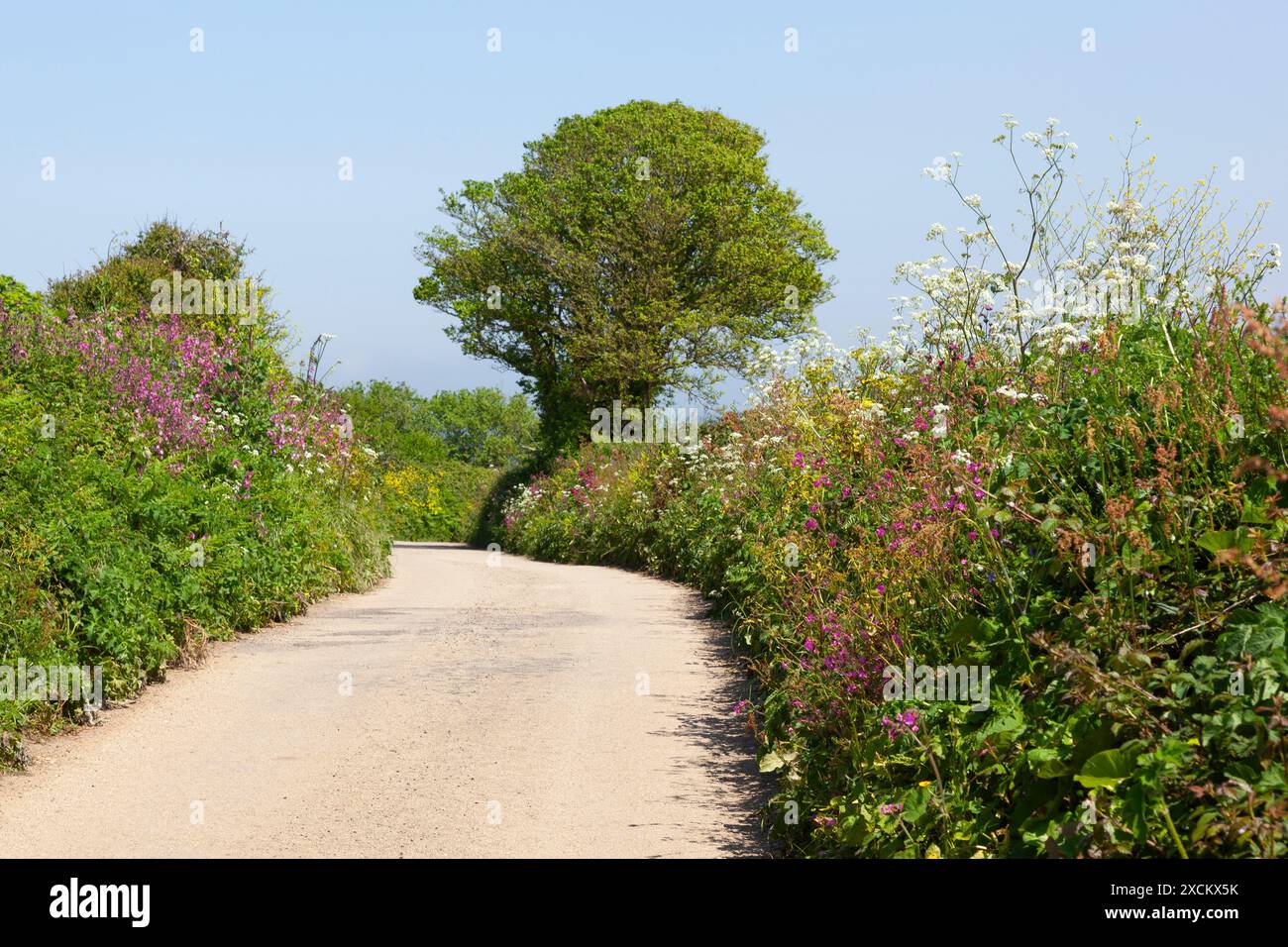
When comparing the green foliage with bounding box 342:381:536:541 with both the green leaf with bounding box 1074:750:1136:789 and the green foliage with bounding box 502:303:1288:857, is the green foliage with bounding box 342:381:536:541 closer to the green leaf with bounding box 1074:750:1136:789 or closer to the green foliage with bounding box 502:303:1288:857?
the green foliage with bounding box 502:303:1288:857

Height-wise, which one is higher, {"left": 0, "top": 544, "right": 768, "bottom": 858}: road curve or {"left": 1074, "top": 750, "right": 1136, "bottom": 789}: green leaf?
{"left": 1074, "top": 750, "right": 1136, "bottom": 789}: green leaf

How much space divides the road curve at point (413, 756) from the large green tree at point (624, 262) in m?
21.0

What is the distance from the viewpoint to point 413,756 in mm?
6914

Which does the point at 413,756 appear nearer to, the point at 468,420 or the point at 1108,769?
the point at 1108,769

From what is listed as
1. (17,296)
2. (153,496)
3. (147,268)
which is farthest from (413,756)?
(147,268)

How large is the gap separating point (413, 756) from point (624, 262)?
86.1 feet

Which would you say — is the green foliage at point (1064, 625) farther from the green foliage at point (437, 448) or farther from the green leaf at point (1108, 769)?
the green foliage at point (437, 448)

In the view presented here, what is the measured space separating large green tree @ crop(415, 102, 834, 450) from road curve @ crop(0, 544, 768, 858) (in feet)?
69.0

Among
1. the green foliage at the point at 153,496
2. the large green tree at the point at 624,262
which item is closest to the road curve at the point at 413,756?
the green foliage at the point at 153,496

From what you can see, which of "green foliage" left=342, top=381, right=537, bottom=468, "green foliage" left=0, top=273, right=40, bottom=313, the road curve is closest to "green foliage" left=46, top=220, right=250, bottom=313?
"green foliage" left=0, top=273, right=40, bottom=313

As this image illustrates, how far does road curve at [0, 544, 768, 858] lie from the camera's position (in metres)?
5.47

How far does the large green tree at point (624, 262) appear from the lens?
1241 inches

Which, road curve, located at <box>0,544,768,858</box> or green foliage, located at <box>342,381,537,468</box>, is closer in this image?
road curve, located at <box>0,544,768,858</box>
